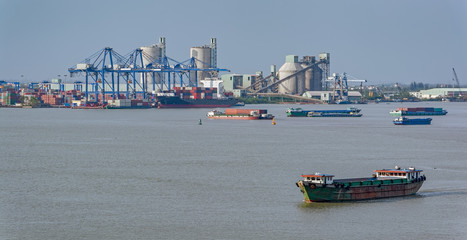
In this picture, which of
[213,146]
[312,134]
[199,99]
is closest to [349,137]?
[312,134]

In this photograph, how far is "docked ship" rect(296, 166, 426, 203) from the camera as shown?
88.6ft

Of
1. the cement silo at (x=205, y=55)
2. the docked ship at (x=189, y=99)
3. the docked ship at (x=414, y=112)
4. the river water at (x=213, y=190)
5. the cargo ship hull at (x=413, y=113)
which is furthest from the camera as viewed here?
the cement silo at (x=205, y=55)

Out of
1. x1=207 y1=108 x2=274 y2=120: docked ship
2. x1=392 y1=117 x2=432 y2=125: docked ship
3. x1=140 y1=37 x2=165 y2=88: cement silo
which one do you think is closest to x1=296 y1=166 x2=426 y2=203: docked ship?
x1=392 y1=117 x2=432 y2=125: docked ship

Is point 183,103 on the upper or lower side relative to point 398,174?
upper

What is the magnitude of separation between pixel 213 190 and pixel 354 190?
5.97 meters

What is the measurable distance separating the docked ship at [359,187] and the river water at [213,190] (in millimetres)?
344

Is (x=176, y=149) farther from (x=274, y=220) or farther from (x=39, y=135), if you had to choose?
(x=274, y=220)

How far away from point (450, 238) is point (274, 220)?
18.0ft

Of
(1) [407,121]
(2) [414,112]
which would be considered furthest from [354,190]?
(2) [414,112]

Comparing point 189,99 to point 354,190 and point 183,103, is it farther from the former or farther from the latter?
point 354,190

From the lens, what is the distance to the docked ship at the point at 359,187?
27000mm

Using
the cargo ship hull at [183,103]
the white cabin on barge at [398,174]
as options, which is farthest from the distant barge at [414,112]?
the white cabin on barge at [398,174]

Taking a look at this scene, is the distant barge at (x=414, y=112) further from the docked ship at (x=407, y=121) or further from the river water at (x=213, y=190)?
the river water at (x=213, y=190)

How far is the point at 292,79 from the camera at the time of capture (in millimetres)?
193750
